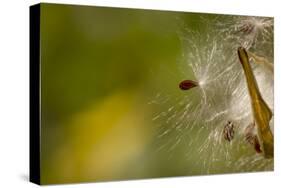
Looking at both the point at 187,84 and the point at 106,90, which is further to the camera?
the point at 187,84

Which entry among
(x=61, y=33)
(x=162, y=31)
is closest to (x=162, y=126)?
(x=162, y=31)

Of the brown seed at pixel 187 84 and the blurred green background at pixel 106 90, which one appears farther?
the brown seed at pixel 187 84

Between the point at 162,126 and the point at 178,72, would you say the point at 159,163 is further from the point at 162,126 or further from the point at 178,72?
the point at 178,72

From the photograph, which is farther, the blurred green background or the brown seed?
the brown seed
